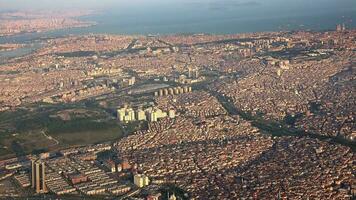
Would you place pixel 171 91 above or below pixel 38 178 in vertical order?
above

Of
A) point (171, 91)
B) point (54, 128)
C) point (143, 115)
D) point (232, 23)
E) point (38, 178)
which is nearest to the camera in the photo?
point (38, 178)

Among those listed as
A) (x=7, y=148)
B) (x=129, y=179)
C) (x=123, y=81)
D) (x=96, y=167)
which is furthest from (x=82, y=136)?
(x=123, y=81)

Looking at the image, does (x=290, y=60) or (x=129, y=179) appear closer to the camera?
(x=129, y=179)

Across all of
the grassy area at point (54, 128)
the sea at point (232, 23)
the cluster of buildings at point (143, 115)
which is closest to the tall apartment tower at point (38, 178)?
the grassy area at point (54, 128)

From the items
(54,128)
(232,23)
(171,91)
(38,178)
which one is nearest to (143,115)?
(54,128)

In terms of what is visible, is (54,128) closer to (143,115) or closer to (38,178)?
(143,115)

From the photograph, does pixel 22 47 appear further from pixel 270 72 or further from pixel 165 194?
pixel 165 194

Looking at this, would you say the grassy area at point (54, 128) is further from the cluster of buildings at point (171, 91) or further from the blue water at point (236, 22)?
the blue water at point (236, 22)
